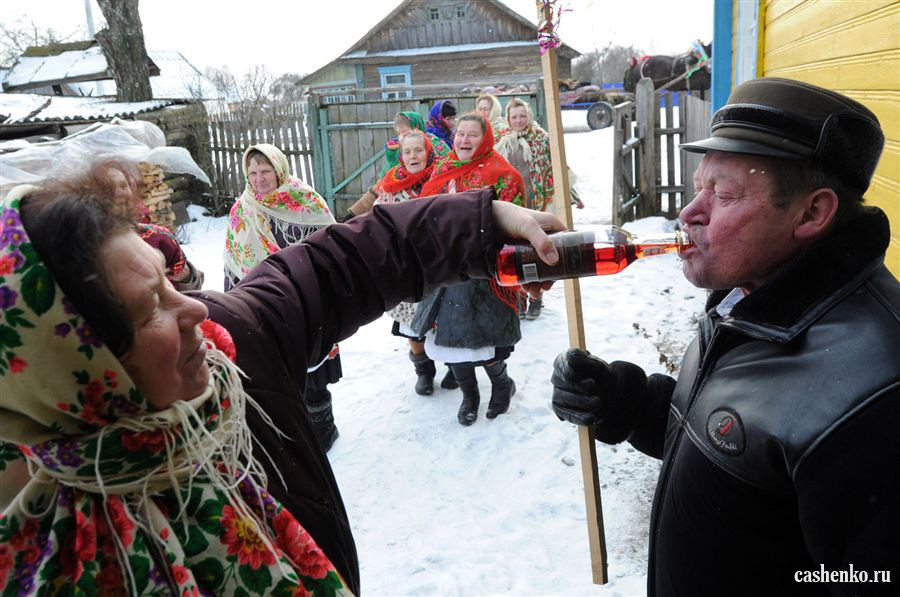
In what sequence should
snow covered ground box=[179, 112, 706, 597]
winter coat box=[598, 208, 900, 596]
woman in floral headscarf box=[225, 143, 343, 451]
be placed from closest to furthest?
winter coat box=[598, 208, 900, 596]
snow covered ground box=[179, 112, 706, 597]
woman in floral headscarf box=[225, 143, 343, 451]

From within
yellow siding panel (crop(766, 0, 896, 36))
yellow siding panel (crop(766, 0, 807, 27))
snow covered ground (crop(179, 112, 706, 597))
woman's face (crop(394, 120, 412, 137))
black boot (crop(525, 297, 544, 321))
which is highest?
yellow siding panel (crop(766, 0, 807, 27))

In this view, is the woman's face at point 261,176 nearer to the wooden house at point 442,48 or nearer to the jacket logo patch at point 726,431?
the jacket logo patch at point 726,431

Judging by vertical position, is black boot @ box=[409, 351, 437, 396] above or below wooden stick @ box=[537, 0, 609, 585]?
below

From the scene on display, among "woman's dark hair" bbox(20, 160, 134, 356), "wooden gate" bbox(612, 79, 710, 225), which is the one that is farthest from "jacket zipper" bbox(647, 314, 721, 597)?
"wooden gate" bbox(612, 79, 710, 225)

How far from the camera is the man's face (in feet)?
4.81

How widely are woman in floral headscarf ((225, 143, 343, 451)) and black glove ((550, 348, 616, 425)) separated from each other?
274 centimetres

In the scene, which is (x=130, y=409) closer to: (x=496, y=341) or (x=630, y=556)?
(x=630, y=556)

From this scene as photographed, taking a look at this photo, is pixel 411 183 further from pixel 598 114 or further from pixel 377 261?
pixel 598 114

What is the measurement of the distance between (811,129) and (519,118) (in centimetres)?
552

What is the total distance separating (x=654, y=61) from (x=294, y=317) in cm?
2357

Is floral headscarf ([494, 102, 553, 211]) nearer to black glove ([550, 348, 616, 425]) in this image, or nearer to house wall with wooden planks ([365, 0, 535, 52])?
black glove ([550, 348, 616, 425])

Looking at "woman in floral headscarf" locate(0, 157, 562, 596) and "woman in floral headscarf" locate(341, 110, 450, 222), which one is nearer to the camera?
"woman in floral headscarf" locate(0, 157, 562, 596)

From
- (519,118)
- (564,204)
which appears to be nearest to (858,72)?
(564,204)

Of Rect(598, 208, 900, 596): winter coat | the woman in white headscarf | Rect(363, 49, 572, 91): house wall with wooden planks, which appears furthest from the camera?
Rect(363, 49, 572, 91): house wall with wooden planks
